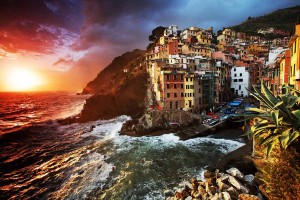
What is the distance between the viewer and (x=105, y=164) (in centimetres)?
2884

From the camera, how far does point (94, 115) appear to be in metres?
68.4

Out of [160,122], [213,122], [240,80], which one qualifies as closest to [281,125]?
[213,122]

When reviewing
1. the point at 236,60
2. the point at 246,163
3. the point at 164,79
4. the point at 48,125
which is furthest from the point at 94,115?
the point at 236,60

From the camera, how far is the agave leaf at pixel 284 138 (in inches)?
322

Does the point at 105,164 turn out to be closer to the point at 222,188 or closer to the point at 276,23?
the point at 222,188

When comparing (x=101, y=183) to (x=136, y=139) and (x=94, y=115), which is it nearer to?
(x=136, y=139)

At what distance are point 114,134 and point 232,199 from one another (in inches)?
1370

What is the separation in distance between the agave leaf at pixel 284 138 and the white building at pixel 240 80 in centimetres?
6841

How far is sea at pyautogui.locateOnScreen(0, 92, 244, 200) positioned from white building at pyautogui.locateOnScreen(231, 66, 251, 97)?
3627cm

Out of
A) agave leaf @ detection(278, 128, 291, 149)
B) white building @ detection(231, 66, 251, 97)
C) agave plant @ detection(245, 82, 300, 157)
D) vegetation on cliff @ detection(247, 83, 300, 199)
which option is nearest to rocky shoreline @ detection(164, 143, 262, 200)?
vegetation on cliff @ detection(247, 83, 300, 199)

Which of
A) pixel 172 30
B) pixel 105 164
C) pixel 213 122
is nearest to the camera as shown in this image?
pixel 105 164

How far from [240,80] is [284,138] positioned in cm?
7026

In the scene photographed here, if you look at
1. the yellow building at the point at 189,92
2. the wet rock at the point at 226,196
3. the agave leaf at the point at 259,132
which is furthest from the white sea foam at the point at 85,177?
the yellow building at the point at 189,92

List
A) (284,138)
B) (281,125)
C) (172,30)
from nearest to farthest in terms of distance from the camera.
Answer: (284,138) → (281,125) → (172,30)
